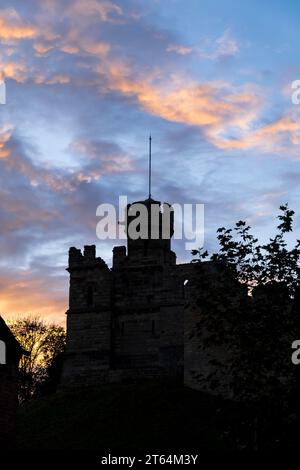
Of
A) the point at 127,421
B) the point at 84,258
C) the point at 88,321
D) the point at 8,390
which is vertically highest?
the point at 84,258

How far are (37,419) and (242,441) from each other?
2516 cm

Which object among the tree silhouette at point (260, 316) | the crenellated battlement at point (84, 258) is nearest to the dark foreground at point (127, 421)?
the tree silhouette at point (260, 316)

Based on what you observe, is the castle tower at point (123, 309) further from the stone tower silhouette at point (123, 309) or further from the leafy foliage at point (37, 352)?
the leafy foliage at point (37, 352)

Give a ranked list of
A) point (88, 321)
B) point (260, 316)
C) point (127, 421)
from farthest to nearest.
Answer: point (88, 321) < point (127, 421) < point (260, 316)

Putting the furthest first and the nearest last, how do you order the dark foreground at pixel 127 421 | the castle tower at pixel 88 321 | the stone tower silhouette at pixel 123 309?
1. the castle tower at pixel 88 321
2. the stone tower silhouette at pixel 123 309
3. the dark foreground at pixel 127 421

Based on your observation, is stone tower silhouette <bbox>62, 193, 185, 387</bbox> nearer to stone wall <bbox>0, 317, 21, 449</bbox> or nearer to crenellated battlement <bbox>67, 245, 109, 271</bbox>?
crenellated battlement <bbox>67, 245, 109, 271</bbox>

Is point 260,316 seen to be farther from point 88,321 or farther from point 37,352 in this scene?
point 37,352

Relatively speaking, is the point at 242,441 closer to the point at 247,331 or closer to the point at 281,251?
the point at 247,331

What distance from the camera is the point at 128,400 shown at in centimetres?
4341

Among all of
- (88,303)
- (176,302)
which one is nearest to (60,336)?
(88,303)

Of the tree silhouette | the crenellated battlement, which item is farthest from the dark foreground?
the crenellated battlement

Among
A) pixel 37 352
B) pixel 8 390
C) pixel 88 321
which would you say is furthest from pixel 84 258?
Result: pixel 8 390

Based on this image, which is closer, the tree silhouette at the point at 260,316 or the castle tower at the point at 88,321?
the tree silhouette at the point at 260,316

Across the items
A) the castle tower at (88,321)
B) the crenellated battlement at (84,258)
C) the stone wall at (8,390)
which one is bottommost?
the stone wall at (8,390)
